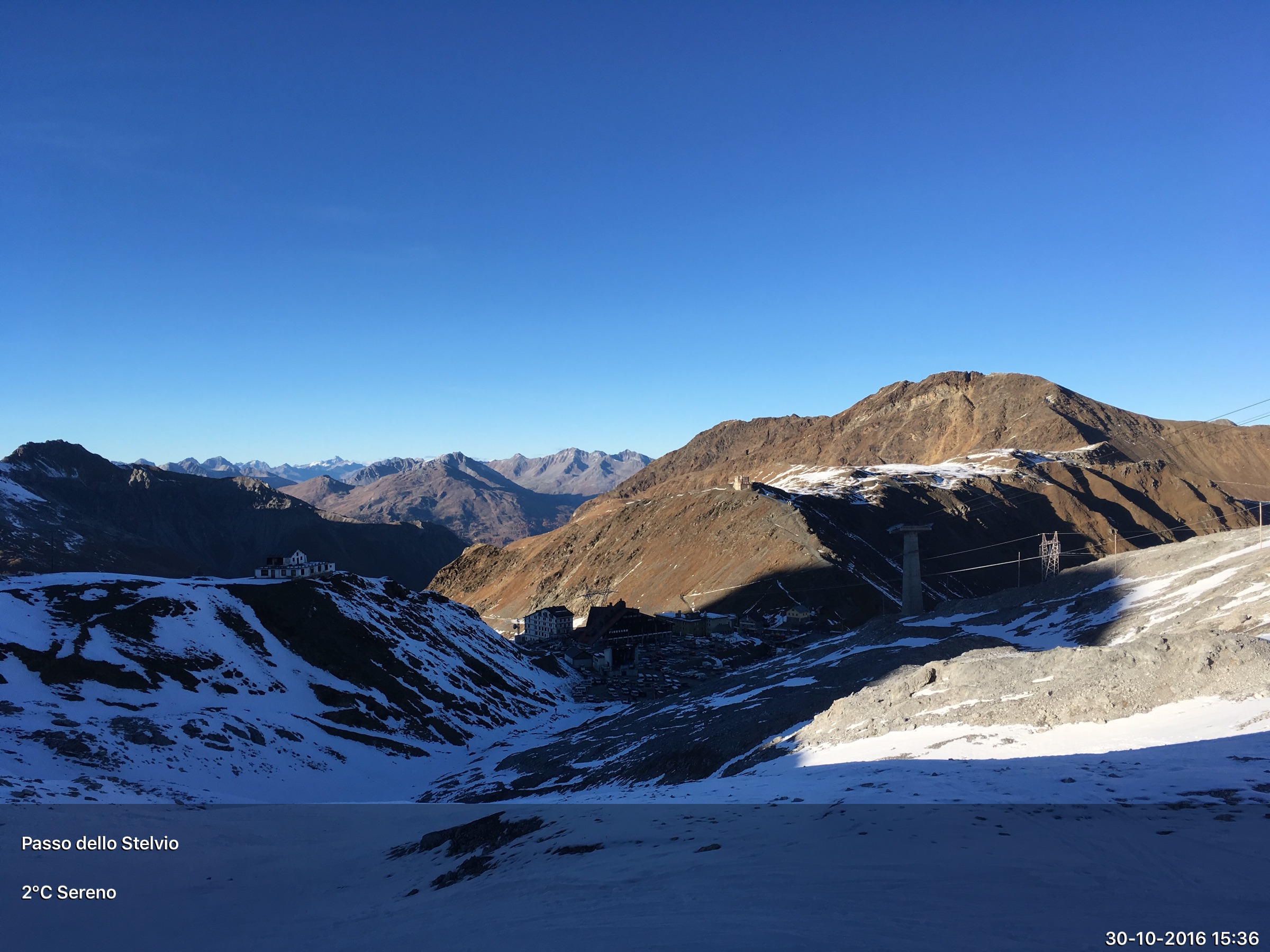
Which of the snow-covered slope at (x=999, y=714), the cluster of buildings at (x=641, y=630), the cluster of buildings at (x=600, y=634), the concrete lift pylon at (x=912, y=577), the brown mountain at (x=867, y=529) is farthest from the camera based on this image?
the brown mountain at (x=867, y=529)

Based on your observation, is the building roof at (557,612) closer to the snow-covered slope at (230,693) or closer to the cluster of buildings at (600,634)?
the cluster of buildings at (600,634)

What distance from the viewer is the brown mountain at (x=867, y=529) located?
112 metres

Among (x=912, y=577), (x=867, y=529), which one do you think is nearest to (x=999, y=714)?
(x=912, y=577)

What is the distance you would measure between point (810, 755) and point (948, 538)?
11497cm

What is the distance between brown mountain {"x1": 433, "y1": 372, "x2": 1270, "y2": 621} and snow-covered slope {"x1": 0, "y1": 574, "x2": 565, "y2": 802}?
5221 centimetres

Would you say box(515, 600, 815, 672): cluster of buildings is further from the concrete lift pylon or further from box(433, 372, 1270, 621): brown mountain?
the concrete lift pylon

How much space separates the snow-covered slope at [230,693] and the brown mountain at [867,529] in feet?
171

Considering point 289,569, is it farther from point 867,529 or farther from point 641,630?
point 867,529

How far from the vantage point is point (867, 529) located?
130m

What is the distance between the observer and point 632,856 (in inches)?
572

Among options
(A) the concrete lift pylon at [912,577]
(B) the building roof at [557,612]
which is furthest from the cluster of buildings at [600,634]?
(A) the concrete lift pylon at [912,577]

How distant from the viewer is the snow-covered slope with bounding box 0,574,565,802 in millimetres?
33312

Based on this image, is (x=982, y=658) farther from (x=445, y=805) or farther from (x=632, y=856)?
(x=445, y=805)

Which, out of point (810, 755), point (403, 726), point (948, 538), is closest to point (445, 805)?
point (810, 755)
